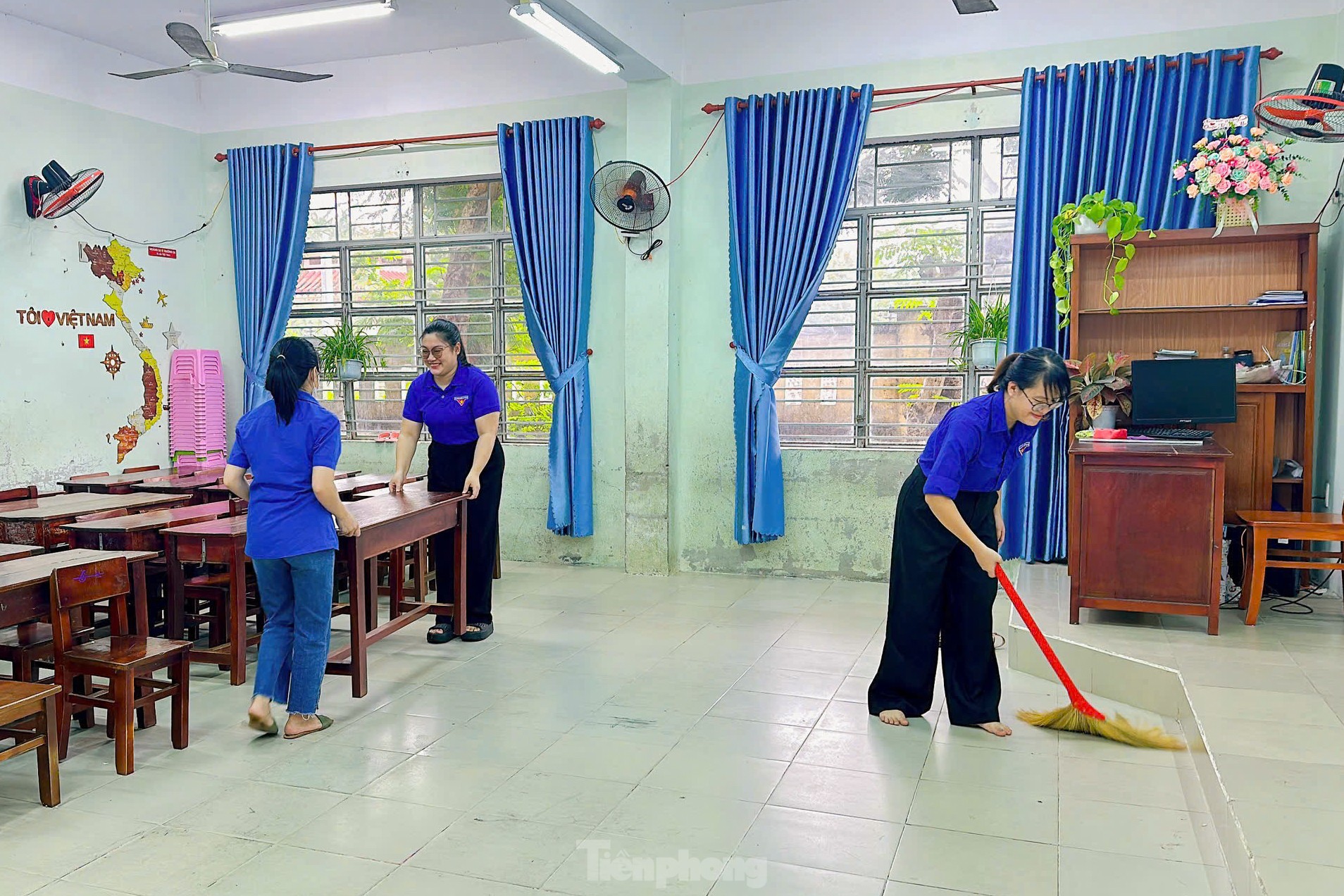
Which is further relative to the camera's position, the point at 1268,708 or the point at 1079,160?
the point at 1079,160

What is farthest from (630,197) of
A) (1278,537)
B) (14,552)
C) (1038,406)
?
(1278,537)

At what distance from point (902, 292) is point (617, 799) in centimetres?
421

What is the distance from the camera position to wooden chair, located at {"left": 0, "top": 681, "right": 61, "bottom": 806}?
9.50 ft

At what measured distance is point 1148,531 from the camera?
457cm

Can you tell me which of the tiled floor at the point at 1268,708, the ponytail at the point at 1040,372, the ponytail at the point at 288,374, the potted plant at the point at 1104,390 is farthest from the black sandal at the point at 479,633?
the potted plant at the point at 1104,390

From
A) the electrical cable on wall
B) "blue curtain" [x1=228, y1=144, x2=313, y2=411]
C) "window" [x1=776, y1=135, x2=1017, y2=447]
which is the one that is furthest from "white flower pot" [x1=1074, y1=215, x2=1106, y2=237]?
the electrical cable on wall

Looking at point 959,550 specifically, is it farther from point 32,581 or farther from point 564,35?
point 564,35

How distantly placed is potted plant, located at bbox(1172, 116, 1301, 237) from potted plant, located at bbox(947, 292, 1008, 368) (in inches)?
46.3

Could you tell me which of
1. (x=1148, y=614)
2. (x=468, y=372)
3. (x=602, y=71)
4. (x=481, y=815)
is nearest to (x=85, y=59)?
(x=602, y=71)

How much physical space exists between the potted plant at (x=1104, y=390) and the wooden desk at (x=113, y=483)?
5.36m

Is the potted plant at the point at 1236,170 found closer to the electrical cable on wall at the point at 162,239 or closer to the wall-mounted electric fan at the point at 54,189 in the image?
the wall-mounted electric fan at the point at 54,189

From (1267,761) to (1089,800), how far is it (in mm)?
536

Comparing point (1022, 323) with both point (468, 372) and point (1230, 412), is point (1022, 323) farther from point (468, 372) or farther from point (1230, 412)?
point (468, 372)

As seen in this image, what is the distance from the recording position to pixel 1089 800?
3.11 m
